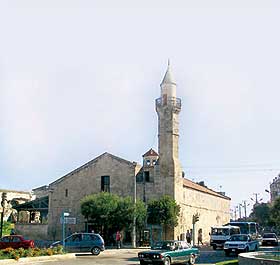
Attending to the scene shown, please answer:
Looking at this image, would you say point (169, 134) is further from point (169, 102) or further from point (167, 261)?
point (167, 261)

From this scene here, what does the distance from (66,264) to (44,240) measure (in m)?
28.3

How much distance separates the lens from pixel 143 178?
48.9 metres

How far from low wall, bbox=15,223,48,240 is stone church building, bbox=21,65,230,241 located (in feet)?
2.10

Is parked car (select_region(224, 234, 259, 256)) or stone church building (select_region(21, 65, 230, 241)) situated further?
stone church building (select_region(21, 65, 230, 241))

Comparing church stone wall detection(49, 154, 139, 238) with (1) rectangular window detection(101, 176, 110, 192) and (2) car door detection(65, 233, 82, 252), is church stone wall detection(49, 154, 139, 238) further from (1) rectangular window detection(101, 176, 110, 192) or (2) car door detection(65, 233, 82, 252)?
(2) car door detection(65, 233, 82, 252)

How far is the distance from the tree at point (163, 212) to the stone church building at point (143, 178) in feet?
4.96

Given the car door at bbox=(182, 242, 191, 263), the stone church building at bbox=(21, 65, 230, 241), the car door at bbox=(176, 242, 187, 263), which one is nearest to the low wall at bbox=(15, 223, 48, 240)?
the stone church building at bbox=(21, 65, 230, 241)

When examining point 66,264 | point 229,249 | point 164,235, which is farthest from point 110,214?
point 66,264

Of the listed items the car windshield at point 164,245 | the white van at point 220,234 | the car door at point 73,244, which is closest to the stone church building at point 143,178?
the white van at point 220,234

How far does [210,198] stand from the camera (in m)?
65.2

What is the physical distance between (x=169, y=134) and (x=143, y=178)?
557 centimetres

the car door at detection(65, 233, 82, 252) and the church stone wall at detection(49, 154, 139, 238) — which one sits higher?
the church stone wall at detection(49, 154, 139, 238)

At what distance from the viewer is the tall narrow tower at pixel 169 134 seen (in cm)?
4797

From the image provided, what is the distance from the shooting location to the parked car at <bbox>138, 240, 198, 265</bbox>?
21.8 metres
